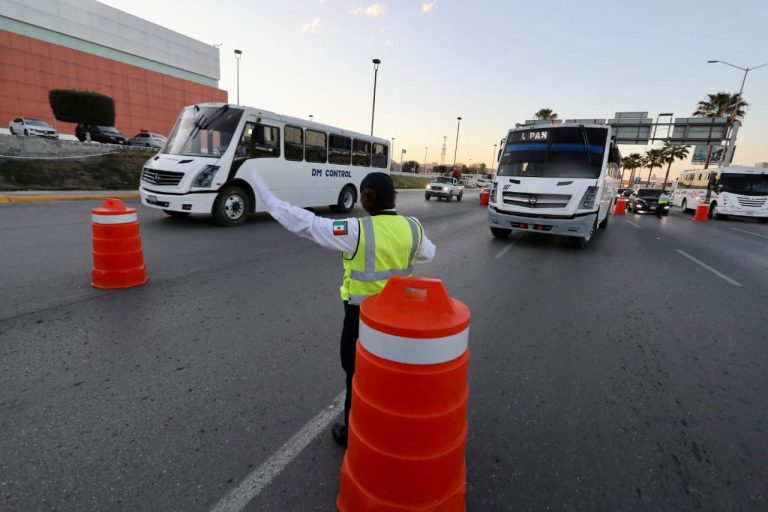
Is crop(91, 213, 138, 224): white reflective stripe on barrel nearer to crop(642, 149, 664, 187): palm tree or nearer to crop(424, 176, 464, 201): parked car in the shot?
crop(424, 176, 464, 201): parked car

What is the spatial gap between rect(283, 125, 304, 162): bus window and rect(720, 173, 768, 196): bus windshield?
2149 centimetres

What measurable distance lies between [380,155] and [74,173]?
11939mm

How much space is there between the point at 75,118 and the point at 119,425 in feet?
97.3

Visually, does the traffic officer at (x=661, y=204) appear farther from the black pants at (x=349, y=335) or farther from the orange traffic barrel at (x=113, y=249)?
the orange traffic barrel at (x=113, y=249)

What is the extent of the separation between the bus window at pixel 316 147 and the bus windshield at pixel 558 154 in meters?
5.55

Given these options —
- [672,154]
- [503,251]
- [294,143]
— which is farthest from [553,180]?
[672,154]

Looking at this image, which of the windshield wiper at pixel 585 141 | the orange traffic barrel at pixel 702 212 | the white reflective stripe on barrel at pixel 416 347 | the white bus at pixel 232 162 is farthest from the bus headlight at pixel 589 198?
the orange traffic barrel at pixel 702 212

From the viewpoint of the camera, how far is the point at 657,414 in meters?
2.63

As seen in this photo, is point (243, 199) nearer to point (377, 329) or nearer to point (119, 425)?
point (119, 425)

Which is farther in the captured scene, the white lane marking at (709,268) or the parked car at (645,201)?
the parked car at (645,201)

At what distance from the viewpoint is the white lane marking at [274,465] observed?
1771 mm

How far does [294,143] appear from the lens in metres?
10.8

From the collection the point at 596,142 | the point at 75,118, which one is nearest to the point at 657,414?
the point at 596,142

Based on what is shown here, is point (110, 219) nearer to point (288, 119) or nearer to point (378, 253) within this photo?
point (378, 253)
